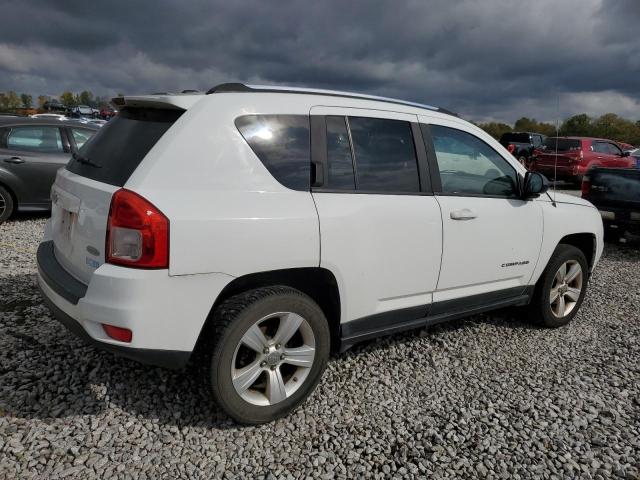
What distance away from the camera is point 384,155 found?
3.05 metres

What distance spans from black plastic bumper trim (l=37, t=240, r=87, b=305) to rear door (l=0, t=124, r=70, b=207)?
17.0ft

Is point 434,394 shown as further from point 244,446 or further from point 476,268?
point 244,446

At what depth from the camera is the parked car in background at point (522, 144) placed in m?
19.2

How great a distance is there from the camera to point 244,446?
255 centimetres

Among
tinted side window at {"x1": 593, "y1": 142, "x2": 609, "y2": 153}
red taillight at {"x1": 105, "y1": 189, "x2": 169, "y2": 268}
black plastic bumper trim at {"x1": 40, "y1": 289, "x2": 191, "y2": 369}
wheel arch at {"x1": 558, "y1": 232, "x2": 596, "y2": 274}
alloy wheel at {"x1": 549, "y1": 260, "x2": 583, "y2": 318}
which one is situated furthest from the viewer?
tinted side window at {"x1": 593, "y1": 142, "x2": 609, "y2": 153}

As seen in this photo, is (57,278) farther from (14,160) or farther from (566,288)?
(14,160)

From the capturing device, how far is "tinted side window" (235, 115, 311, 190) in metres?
2.56

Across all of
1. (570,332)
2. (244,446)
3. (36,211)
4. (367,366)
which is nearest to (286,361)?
(244,446)

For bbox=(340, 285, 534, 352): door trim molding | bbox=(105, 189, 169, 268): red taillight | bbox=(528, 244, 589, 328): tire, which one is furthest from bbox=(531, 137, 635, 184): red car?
bbox=(105, 189, 169, 268): red taillight

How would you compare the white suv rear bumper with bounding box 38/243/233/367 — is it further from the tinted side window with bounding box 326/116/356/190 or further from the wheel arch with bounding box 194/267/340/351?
the tinted side window with bounding box 326/116/356/190

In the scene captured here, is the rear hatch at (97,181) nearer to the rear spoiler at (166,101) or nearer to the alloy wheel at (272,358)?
the rear spoiler at (166,101)

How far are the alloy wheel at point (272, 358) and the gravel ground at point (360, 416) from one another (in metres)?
0.20

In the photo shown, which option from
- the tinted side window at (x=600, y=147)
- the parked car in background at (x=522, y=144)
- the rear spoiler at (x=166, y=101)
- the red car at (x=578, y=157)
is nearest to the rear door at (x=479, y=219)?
the rear spoiler at (x=166, y=101)

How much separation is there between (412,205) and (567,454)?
1601 millimetres
